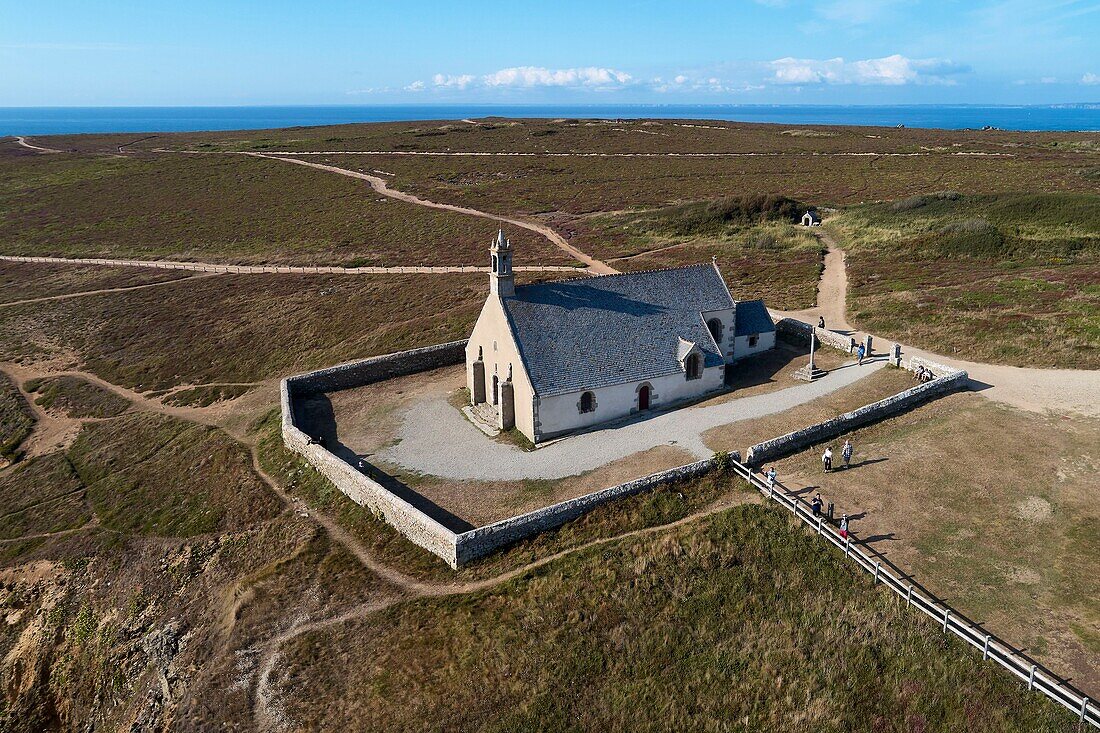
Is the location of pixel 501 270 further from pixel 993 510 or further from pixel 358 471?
pixel 993 510

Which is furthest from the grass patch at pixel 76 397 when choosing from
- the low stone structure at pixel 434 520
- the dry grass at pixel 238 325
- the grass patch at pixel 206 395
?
the low stone structure at pixel 434 520

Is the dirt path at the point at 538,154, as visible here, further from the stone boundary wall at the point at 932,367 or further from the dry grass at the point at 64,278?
the stone boundary wall at the point at 932,367

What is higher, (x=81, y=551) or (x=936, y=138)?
(x=936, y=138)

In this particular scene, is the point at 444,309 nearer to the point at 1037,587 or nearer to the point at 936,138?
the point at 1037,587

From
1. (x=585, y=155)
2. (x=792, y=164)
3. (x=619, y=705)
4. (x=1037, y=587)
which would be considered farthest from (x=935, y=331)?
(x=585, y=155)

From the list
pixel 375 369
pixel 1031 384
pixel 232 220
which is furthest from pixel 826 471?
pixel 232 220

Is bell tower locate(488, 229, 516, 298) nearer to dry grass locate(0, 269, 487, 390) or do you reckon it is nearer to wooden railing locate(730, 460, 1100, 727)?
wooden railing locate(730, 460, 1100, 727)

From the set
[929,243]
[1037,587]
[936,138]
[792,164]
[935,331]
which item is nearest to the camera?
[1037,587]
